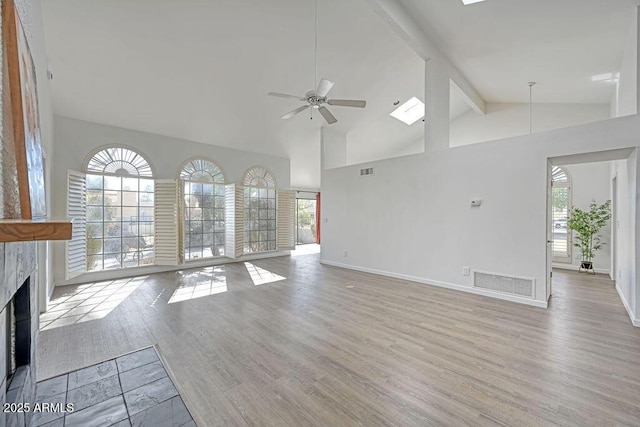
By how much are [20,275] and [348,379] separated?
6.85 ft

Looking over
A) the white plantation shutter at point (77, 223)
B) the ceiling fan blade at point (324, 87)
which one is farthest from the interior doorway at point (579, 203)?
the white plantation shutter at point (77, 223)

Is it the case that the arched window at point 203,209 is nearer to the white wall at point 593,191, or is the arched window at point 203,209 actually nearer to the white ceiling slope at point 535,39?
the white ceiling slope at point 535,39

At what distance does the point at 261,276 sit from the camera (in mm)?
5395

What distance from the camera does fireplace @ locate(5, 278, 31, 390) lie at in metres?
1.58

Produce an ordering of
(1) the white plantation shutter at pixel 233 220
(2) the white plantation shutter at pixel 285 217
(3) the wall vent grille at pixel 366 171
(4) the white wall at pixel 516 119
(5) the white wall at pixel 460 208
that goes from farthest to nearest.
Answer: (2) the white plantation shutter at pixel 285 217 → (1) the white plantation shutter at pixel 233 220 → (4) the white wall at pixel 516 119 → (3) the wall vent grille at pixel 366 171 → (5) the white wall at pixel 460 208

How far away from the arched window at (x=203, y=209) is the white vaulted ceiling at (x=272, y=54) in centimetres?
75

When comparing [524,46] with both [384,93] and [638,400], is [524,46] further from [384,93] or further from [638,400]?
[638,400]

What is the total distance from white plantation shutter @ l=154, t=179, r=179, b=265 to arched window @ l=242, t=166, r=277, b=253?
1869 millimetres

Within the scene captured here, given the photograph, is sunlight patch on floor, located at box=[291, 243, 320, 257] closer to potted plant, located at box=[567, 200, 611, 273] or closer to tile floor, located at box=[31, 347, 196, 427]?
tile floor, located at box=[31, 347, 196, 427]

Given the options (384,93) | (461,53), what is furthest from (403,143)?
(461,53)

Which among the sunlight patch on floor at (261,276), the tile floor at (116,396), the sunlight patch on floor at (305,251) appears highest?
the tile floor at (116,396)

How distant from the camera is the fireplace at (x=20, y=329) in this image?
158 cm

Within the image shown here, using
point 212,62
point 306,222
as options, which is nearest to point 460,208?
point 212,62

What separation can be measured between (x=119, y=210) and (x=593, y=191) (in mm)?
9966
